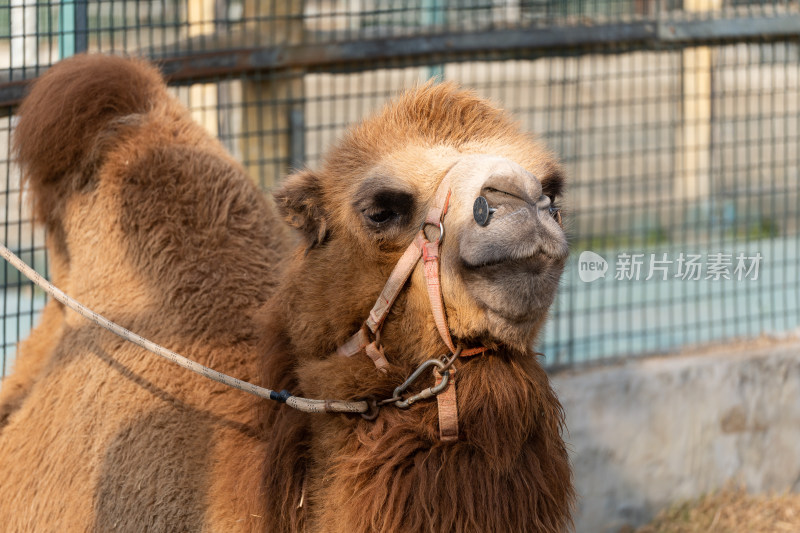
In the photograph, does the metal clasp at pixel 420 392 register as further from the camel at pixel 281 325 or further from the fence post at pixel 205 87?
the fence post at pixel 205 87

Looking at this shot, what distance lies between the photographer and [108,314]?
3.36 metres

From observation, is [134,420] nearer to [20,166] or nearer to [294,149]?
[20,166]

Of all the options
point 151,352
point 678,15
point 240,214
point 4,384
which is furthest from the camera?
point 678,15

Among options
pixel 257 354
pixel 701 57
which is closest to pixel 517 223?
pixel 257 354

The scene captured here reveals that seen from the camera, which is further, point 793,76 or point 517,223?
point 793,76

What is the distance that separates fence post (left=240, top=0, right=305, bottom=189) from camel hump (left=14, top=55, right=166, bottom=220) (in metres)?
1.49

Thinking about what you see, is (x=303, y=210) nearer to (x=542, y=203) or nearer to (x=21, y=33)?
(x=542, y=203)

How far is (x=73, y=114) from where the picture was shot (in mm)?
3576

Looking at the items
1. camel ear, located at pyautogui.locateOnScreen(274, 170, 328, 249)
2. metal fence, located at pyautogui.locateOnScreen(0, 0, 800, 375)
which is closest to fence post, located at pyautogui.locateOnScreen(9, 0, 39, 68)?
metal fence, located at pyautogui.locateOnScreen(0, 0, 800, 375)

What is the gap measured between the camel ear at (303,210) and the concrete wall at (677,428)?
8.68 feet

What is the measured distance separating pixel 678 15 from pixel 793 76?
3.64 m

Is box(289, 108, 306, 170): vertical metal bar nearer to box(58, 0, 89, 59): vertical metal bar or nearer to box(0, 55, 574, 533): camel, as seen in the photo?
box(58, 0, 89, 59): vertical metal bar

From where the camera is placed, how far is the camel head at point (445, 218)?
2.43 meters

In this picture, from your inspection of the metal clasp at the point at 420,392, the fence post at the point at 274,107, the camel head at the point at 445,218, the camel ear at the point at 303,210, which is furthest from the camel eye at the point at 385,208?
the fence post at the point at 274,107
